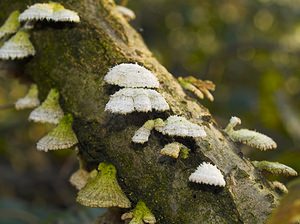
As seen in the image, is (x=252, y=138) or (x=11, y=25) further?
(x=11, y=25)

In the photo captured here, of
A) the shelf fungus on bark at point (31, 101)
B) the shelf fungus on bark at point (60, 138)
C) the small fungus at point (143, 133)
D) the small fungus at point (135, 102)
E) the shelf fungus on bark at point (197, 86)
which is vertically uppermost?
the small fungus at point (135, 102)

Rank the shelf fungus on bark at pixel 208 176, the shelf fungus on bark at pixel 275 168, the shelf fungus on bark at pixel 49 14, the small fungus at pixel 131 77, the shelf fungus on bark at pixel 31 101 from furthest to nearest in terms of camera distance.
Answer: the shelf fungus on bark at pixel 31 101
the shelf fungus on bark at pixel 49 14
the shelf fungus on bark at pixel 275 168
the small fungus at pixel 131 77
the shelf fungus on bark at pixel 208 176

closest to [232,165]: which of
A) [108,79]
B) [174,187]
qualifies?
[174,187]

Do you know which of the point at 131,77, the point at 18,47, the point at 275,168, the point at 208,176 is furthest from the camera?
the point at 18,47

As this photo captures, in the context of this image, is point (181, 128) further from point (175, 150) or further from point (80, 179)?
point (80, 179)

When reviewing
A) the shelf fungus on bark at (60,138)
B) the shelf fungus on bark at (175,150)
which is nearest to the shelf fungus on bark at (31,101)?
the shelf fungus on bark at (60,138)

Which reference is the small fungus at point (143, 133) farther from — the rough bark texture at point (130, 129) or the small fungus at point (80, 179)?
the small fungus at point (80, 179)

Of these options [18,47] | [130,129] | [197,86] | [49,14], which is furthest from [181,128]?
[18,47]
